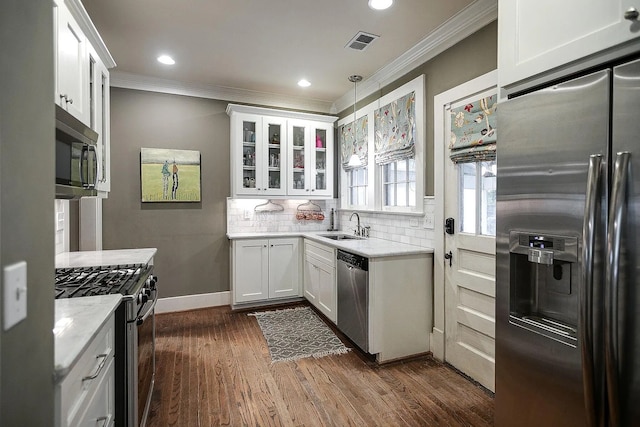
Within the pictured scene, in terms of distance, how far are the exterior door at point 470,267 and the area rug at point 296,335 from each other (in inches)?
39.0

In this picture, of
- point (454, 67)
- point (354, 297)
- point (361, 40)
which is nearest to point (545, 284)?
point (354, 297)

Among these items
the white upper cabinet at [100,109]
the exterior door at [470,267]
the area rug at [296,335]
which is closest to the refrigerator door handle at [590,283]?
the exterior door at [470,267]

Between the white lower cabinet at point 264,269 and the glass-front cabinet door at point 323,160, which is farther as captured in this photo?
the glass-front cabinet door at point 323,160

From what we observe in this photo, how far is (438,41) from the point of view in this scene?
9.34 ft

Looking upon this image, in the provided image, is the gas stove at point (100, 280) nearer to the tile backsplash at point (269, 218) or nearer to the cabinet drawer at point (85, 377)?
the cabinet drawer at point (85, 377)

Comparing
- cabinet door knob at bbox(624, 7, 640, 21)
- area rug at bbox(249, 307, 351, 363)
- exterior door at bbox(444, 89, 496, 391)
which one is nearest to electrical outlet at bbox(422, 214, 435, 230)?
exterior door at bbox(444, 89, 496, 391)

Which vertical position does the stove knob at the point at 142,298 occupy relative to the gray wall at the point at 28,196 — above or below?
below

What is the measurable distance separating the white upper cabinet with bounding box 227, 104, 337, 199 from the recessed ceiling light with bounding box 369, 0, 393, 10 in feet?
6.81

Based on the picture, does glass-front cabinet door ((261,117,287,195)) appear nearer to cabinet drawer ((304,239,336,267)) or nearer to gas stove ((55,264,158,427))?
cabinet drawer ((304,239,336,267))

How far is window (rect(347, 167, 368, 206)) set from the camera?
4.24 m

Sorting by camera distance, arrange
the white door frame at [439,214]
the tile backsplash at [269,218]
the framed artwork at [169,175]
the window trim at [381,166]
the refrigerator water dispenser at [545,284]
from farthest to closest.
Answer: the tile backsplash at [269,218]
the framed artwork at [169,175]
the window trim at [381,166]
the white door frame at [439,214]
the refrigerator water dispenser at [545,284]

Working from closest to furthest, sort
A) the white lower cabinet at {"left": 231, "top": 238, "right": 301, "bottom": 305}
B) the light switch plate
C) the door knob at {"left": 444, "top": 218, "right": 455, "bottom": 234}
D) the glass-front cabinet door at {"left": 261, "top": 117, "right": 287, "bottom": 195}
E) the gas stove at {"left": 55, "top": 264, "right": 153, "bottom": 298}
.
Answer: the light switch plate < the gas stove at {"left": 55, "top": 264, "right": 153, "bottom": 298} < the door knob at {"left": 444, "top": 218, "right": 455, "bottom": 234} < the white lower cabinet at {"left": 231, "top": 238, "right": 301, "bottom": 305} < the glass-front cabinet door at {"left": 261, "top": 117, "right": 287, "bottom": 195}

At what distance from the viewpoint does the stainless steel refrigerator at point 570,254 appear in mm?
1108

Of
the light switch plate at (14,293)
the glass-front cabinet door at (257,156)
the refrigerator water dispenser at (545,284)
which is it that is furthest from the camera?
the glass-front cabinet door at (257,156)
